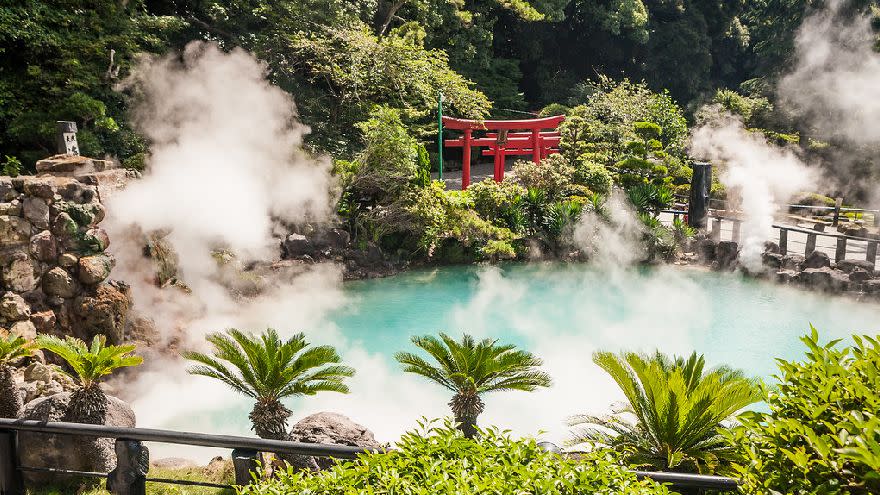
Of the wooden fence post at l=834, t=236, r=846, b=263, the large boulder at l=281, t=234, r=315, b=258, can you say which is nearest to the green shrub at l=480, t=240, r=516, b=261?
the large boulder at l=281, t=234, r=315, b=258

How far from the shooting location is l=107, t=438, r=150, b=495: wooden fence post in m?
4.20

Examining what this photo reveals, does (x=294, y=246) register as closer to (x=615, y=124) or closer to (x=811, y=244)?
(x=615, y=124)

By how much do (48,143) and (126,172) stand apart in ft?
14.3

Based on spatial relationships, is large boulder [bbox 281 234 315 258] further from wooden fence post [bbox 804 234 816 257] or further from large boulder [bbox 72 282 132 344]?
wooden fence post [bbox 804 234 816 257]

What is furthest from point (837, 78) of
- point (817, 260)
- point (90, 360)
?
point (90, 360)

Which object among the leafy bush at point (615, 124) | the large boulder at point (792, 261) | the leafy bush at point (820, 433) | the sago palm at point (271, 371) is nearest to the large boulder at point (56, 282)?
the sago palm at point (271, 371)

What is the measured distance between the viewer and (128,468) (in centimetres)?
421

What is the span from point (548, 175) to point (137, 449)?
17.5 m

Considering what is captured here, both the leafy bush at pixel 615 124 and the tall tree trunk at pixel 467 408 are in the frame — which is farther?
the leafy bush at pixel 615 124

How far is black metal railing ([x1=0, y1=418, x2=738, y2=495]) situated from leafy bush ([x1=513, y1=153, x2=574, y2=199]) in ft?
55.4

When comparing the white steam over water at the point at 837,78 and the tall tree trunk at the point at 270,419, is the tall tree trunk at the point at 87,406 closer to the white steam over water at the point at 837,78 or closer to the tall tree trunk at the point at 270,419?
the tall tree trunk at the point at 270,419

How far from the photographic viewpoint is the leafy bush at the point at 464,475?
270 cm

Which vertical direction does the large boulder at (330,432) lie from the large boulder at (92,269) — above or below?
below

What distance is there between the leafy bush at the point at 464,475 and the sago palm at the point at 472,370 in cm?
481
